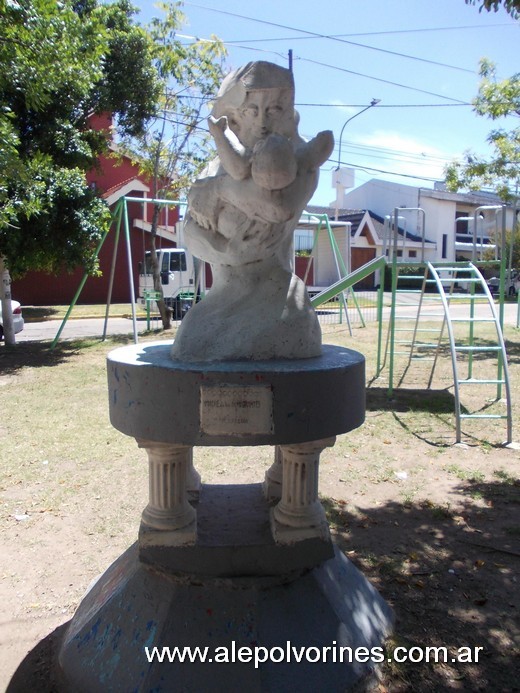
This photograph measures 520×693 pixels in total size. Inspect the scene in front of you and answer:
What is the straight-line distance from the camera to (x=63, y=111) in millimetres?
9453

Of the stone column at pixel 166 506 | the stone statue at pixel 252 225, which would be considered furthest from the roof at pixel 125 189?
the stone column at pixel 166 506

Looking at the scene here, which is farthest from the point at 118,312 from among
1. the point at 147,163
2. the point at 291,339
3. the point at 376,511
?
the point at 291,339

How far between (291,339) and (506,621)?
1784 millimetres

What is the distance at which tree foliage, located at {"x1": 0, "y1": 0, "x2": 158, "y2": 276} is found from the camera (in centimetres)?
546

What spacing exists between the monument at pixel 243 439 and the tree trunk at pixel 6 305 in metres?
8.81

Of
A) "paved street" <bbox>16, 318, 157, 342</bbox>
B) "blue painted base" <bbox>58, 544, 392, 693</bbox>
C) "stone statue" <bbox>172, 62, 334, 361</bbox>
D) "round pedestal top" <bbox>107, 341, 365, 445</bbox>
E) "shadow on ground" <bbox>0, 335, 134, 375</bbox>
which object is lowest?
"blue painted base" <bbox>58, 544, 392, 693</bbox>

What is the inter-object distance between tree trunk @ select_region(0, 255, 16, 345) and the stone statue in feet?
28.7

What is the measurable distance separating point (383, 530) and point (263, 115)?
272 cm

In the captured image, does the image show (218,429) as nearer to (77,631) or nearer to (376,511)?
(77,631)

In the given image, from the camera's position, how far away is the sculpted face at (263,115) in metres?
2.41

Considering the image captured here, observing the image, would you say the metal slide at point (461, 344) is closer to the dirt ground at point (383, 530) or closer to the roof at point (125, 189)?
the dirt ground at point (383, 530)

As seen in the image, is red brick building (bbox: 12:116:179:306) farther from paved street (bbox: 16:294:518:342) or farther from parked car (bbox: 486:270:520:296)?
parked car (bbox: 486:270:520:296)

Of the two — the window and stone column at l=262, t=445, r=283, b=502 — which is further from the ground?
the window

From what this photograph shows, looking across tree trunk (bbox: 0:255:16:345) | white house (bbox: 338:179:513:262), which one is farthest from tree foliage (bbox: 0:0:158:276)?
white house (bbox: 338:179:513:262)
